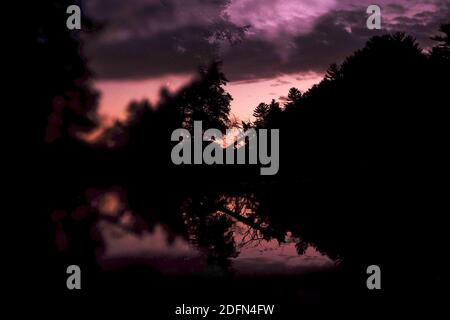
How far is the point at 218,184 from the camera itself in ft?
19.2

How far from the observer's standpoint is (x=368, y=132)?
313 inches

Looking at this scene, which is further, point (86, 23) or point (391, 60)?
point (391, 60)

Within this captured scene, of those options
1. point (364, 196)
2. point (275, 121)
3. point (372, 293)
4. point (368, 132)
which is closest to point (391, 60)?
point (368, 132)

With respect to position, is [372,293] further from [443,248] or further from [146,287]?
[146,287]

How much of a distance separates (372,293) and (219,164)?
2495 millimetres

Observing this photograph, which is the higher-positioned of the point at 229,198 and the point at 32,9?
the point at 32,9

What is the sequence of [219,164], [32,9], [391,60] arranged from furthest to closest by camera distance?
[391,60]
[32,9]
[219,164]

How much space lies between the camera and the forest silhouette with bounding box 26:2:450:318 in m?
5.45

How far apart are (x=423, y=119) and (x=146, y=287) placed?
16.8 feet

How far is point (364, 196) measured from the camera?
6258 mm

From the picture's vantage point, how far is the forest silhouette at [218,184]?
214 inches
